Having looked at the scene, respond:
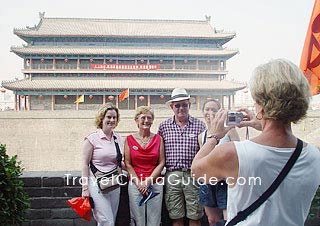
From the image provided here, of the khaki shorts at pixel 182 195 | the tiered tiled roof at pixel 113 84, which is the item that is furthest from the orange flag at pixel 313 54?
the tiered tiled roof at pixel 113 84

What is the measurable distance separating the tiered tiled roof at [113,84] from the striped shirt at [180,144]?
19.5 m

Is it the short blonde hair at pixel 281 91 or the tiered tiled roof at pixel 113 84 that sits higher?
the tiered tiled roof at pixel 113 84

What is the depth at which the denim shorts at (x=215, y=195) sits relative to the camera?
2359mm

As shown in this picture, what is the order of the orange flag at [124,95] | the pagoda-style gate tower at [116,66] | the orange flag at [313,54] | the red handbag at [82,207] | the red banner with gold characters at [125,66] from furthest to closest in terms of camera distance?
the red banner with gold characters at [125,66] → the pagoda-style gate tower at [116,66] → the orange flag at [124,95] → the orange flag at [313,54] → the red handbag at [82,207]

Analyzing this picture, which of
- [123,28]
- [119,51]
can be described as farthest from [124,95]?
[123,28]

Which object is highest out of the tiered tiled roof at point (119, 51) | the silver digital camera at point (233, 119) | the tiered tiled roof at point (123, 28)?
the tiered tiled roof at point (123, 28)

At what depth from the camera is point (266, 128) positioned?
3.83 ft

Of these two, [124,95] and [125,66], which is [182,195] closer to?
[124,95]

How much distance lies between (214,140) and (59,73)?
2271cm

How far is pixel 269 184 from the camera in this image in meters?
1.10

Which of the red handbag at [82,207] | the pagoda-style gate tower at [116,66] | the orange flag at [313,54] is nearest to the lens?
the red handbag at [82,207]

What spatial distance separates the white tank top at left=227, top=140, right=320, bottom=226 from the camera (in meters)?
1.09

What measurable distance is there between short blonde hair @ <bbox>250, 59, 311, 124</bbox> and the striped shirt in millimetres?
1670

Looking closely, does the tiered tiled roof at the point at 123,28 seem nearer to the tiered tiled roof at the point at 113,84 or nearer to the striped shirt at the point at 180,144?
the tiered tiled roof at the point at 113,84
